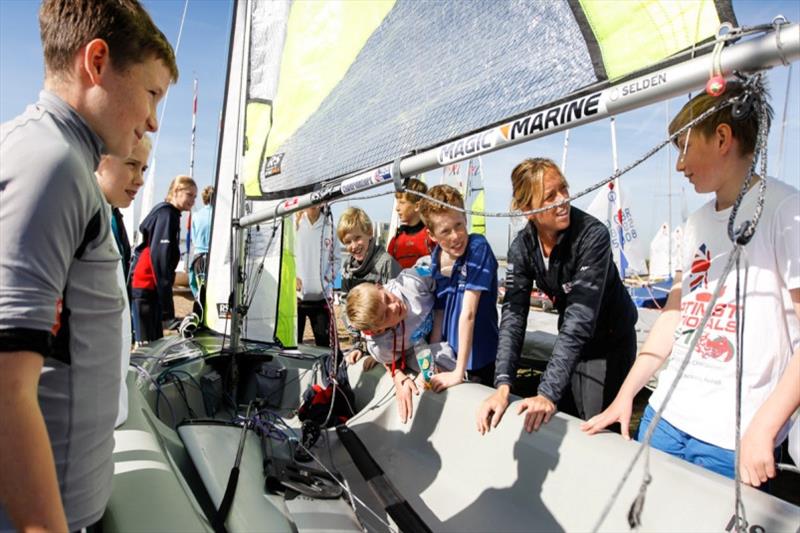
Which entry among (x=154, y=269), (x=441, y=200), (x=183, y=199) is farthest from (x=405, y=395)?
(x=183, y=199)

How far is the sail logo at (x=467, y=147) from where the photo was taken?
125 centimetres

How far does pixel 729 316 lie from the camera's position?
3.85 ft

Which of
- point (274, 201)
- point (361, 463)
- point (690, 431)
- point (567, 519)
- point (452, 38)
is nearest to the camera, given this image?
point (690, 431)

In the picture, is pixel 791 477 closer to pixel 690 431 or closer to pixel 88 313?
pixel 690 431

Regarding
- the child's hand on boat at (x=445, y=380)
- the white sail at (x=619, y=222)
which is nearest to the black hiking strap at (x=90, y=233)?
the child's hand on boat at (x=445, y=380)

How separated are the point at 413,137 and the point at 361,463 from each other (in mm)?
1190

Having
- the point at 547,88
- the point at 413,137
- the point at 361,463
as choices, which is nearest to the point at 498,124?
the point at 547,88

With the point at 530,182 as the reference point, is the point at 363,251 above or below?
below

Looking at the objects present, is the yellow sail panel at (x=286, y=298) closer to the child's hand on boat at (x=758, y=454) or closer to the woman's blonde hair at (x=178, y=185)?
the woman's blonde hair at (x=178, y=185)

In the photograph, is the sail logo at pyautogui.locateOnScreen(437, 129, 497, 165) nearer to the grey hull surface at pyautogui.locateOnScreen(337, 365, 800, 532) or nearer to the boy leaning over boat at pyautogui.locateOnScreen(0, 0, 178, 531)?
the boy leaning over boat at pyautogui.locateOnScreen(0, 0, 178, 531)

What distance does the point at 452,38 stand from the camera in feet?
4.88

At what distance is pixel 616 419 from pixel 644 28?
101 centimetres

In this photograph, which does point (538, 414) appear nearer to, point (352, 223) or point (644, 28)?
point (644, 28)

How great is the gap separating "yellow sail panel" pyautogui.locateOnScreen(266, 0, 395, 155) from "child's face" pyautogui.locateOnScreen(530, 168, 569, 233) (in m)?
0.79
